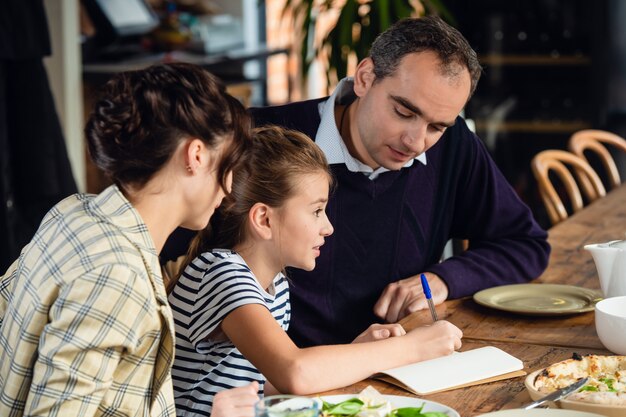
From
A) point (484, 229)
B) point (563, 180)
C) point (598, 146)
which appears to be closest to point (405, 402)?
point (484, 229)

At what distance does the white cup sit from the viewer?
158cm

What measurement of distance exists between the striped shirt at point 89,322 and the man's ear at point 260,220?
0.42m

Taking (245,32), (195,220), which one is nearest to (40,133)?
(195,220)

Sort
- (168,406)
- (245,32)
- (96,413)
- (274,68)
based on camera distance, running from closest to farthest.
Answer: (96,413) → (168,406) → (245,32) → (274,68)

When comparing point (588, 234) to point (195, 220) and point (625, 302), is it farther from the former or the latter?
point (195, 220)

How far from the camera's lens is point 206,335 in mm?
1643

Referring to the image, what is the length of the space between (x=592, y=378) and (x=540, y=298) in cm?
58

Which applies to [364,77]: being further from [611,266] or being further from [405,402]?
[405,402]

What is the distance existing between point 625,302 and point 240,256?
670 mm

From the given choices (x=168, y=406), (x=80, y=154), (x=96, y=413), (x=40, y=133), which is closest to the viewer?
(x=96, y=413)

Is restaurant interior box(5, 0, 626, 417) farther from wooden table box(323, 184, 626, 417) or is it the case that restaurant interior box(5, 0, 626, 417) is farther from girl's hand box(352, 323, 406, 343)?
girl's hand box(352, 323, 406, 343)

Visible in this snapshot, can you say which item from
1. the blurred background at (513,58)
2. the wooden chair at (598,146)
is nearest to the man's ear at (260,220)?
the wooden chair at (598,146)

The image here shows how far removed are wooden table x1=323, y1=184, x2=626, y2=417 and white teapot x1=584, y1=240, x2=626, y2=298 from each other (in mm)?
75

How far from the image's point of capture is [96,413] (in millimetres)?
1310
